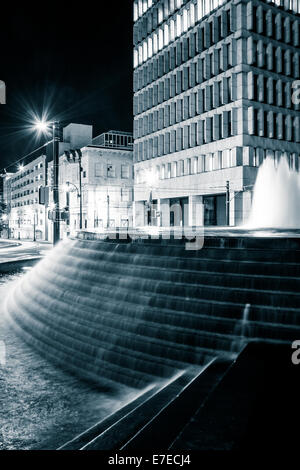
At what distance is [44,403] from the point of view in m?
7.35

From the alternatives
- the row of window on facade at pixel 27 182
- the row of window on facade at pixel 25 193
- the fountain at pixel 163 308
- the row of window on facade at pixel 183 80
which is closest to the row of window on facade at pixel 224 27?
the row of window on facade at pixel 183 80

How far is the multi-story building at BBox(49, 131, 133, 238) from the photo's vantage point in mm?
59188

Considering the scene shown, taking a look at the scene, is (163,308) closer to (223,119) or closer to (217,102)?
(223,119)

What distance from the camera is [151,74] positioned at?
5691cm

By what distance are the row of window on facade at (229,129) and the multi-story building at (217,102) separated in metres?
0.11

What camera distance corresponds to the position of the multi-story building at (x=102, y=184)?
5919 centimetres

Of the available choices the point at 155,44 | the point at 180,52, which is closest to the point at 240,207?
the point at 180,52

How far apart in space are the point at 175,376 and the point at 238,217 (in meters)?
35.8

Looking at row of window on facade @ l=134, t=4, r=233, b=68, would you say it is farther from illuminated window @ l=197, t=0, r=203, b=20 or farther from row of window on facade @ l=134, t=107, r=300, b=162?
row of window on facade @ l=134, t=107, r=300, b=162

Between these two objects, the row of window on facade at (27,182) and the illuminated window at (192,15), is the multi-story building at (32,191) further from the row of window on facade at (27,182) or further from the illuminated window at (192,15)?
the illuminated window at (192,15)

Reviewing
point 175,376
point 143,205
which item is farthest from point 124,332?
point 143,205

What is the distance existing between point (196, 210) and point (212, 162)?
5944 millimetres
